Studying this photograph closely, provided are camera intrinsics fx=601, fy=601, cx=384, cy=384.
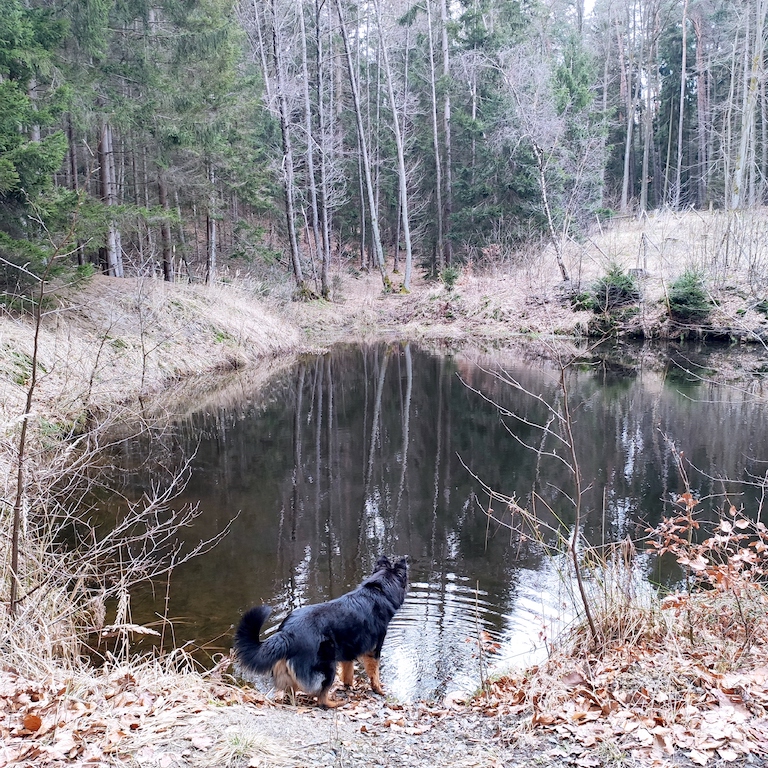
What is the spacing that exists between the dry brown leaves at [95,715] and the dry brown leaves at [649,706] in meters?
1.84

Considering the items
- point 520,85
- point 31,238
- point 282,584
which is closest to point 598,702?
point 282,584

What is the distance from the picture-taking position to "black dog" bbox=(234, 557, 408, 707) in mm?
3633

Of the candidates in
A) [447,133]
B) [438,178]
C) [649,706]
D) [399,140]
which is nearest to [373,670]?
[649,706]

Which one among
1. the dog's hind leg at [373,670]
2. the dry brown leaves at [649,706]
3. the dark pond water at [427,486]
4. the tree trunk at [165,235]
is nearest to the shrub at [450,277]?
the dark pond water at [427,486]

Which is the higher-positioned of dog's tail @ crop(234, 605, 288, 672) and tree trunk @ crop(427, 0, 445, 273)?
tree trunk @ crop(427, 0, 445, 273)

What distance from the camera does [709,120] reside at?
3906cm

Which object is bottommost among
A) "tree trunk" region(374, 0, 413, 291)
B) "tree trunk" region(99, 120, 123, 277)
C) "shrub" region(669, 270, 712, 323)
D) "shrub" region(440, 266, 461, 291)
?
"shrub" region(669, 270, 712, 323)

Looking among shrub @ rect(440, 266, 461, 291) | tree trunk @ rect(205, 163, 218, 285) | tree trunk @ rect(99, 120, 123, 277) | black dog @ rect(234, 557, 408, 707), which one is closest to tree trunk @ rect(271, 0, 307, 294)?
tree trunk @ rect(205, 163, 218, 285)

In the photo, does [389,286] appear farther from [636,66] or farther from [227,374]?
[636,66]

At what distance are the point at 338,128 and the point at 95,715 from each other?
36.8 meters

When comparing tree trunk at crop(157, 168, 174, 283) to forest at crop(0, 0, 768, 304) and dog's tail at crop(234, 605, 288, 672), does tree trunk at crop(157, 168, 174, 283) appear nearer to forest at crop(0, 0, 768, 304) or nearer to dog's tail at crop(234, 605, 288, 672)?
forest at crop(0, 0, 768, 304)

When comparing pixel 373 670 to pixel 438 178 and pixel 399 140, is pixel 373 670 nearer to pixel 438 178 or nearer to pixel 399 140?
pixel 399 140

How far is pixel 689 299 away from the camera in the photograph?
66.2ft

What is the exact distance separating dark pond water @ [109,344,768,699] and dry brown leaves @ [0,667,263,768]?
5.05 ft
